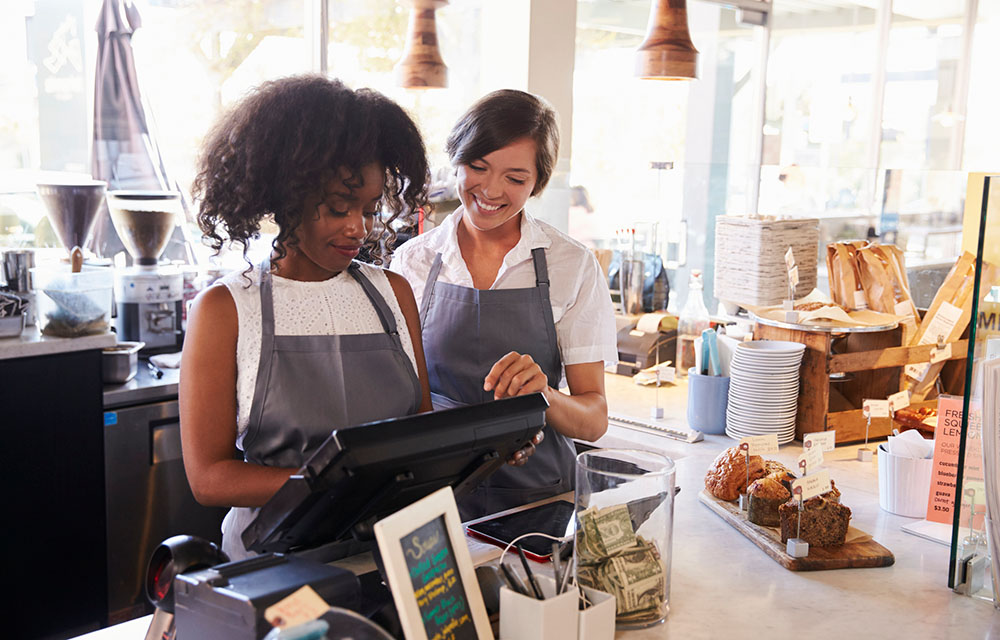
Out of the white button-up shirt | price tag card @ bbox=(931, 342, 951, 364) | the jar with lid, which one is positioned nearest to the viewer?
the white button-up shirt

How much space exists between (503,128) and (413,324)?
487 mm

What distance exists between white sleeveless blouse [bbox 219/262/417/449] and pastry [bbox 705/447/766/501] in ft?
2.48

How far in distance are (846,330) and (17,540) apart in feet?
8.44

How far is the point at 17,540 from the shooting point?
287cm

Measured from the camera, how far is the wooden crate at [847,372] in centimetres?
265

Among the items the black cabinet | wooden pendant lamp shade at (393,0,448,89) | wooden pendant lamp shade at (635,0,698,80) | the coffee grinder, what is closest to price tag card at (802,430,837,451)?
wooden pendant lamp shade at (635,0,698,80)

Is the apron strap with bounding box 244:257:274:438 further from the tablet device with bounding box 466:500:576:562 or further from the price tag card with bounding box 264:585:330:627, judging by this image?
the price tag card with bounding box 264:585:330:627

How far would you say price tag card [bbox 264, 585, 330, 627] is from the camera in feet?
3.05

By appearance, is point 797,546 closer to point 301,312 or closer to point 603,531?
point 603,531

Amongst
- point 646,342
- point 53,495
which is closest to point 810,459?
point 646,342

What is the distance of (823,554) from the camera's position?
177 centimetres

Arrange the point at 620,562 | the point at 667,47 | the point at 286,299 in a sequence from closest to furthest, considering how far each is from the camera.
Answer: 1. the point at 620,562
2. the point at 286,299
3. the point at 667,47

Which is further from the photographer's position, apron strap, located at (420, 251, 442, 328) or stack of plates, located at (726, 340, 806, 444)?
stack of plates, located at (726, 340, 806, 444)

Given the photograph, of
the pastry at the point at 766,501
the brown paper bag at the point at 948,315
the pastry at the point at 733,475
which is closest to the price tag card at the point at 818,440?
the pastry at the point at 766,501
